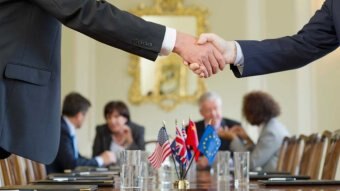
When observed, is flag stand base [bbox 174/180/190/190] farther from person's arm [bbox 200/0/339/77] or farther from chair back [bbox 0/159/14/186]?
chair back [bbox 0/159/14/186]

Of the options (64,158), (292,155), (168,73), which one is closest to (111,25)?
(292,155)

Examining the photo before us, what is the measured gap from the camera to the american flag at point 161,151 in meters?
2.82

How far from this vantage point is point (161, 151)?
2896 mm

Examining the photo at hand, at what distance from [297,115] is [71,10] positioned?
583cm

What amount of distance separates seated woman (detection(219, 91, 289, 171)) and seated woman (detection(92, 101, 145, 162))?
89 centimetres

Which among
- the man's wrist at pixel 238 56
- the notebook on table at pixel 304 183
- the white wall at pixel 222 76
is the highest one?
the white wall at pixel 222 76

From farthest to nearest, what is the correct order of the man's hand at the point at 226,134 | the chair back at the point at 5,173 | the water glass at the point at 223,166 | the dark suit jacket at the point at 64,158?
1. the man's hand at the point at 226,134
2. the dark suit jacket at the point at 64,158
3. the water glass at the point at 223,166
4. the chair back at the point at 5,173

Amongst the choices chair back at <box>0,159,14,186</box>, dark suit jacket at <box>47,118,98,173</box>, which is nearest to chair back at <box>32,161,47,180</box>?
dark suit jacket at <box>47,118,98,173</box>

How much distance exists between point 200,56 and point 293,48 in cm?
42

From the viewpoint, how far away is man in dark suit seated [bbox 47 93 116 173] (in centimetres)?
536

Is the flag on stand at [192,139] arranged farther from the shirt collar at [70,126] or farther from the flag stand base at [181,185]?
the shirt collar at [70,126]

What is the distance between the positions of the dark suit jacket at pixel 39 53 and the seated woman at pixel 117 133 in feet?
12.7

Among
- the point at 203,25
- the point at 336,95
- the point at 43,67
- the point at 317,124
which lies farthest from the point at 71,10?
the point at 203,25

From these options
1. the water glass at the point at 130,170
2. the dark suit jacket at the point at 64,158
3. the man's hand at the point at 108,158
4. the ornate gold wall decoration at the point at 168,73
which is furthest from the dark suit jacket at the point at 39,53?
the ornate gold wall decoration at the point at 168,73
